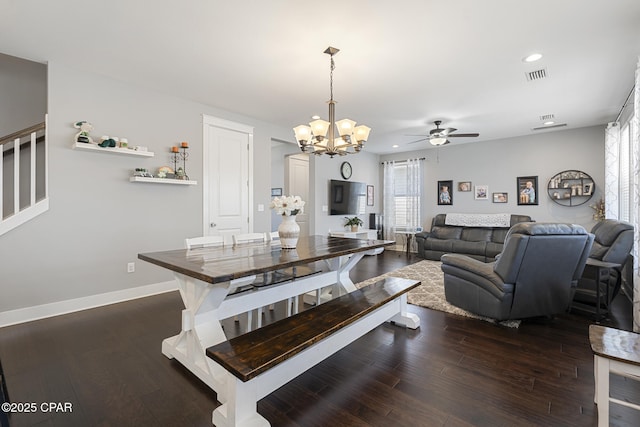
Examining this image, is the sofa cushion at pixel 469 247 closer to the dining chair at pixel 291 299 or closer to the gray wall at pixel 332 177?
the gray wall at pixel 332 177

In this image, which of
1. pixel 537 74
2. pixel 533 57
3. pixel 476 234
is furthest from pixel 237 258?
pixel 476 234

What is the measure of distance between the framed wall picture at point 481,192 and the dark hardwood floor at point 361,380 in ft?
13.5

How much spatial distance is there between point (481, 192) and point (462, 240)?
127 cm

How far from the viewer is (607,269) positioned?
2.98 meters

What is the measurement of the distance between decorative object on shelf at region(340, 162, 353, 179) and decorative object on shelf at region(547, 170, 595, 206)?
4.14 meters

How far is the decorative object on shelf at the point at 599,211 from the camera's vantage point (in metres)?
5.18

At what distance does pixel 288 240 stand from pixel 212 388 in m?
1.26

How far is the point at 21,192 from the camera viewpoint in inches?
131

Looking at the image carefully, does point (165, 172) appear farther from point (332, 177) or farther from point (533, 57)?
point (533, 57)

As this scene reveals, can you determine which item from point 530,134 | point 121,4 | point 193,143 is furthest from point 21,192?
point 530,134

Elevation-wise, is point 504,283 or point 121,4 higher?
point 121,4

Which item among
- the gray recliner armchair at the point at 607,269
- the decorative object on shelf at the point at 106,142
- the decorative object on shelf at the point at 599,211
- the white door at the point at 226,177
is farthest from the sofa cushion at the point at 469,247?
the decorative object on shelf at the point at 106,142

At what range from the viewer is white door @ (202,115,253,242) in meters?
4.37

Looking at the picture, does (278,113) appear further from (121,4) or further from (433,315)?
(433,315)
